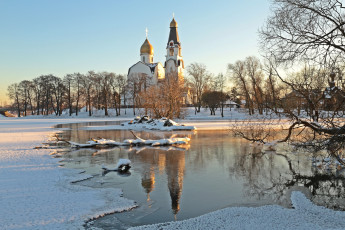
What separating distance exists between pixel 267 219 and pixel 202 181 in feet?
11.6

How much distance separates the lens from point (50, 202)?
764cm

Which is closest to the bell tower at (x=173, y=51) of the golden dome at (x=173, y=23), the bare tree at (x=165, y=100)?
the golden dome at (x=173, y=23)

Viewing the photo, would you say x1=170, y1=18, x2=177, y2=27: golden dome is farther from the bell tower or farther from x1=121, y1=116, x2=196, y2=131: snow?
x1=121, y1=116, x2=196, y2=131: snow

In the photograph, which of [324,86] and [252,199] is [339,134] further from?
[252,199]

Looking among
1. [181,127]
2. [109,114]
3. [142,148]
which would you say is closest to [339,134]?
[142,148]

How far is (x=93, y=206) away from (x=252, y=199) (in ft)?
13.7

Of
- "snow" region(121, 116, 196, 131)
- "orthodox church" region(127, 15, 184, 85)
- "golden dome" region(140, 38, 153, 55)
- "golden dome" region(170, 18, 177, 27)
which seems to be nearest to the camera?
"snow" region(121, 116, 196, 131)

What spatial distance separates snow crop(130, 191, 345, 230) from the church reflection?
Result: 2.83 ft

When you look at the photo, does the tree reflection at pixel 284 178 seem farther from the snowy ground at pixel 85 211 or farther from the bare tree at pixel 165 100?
the bare tree at pixel 165 100

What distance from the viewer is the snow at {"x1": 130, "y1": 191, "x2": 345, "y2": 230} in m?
6.24

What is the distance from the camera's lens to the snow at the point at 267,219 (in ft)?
20.5

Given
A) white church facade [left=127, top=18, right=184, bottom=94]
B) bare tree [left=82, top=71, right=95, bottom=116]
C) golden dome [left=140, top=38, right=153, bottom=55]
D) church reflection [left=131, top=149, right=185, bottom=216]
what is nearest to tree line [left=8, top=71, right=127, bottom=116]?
bare tree [left=82, top=71, right=95, bottom=116]

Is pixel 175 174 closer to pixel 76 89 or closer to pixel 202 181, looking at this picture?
pixel 202 181

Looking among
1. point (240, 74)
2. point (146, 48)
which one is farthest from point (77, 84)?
point (240, 74)
